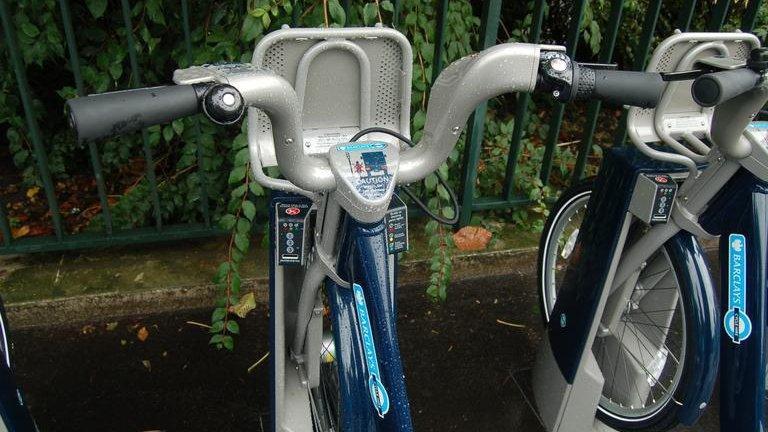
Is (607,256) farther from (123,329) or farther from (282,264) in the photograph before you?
(123,329)

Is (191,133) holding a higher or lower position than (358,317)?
lower

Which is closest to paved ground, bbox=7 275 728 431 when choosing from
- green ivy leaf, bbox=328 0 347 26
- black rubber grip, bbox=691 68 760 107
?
green ivy leaf, bbox=328 0 347 26

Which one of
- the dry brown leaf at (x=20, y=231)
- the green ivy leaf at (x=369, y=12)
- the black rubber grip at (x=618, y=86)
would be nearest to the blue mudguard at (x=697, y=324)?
the black rubber grip at (x=618, y=86)

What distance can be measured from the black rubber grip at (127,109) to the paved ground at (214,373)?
1516 mm

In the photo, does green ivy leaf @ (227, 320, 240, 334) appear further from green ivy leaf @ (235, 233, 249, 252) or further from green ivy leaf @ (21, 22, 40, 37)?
green ivy leaf @ (21, 22, 40, 37)

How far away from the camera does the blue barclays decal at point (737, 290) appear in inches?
63.6

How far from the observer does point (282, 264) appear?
1.54m

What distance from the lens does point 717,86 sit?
1230 mm

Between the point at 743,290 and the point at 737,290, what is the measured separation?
0.01 metres

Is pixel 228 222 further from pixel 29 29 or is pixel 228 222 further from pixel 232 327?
pixel 29 29

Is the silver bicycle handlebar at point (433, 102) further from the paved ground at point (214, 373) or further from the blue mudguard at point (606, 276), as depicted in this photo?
the paved ground at point (214, 373)

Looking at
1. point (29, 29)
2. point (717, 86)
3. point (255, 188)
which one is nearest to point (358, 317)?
point (717, 86)

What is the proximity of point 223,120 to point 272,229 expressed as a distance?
0.62 m

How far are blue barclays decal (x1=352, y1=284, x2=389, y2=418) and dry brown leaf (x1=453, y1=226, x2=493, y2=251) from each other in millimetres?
1793
